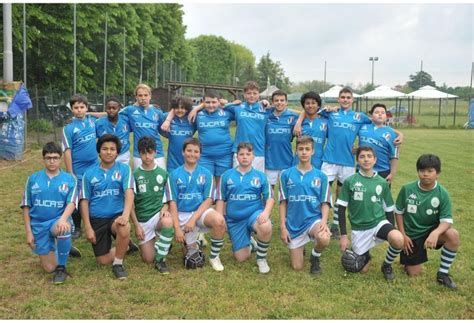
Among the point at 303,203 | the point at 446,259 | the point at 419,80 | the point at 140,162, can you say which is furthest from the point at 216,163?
the point at 419,80

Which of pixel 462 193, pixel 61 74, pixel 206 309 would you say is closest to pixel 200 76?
pixel 61 74

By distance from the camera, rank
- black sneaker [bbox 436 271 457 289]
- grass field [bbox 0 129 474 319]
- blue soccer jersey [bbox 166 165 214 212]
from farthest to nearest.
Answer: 1. blue soccer jersey [bbox 166 165 214 212]
2. black sneaker [bbox 436 271 457 289]
3. grass field [bbox 0 129 474 319]

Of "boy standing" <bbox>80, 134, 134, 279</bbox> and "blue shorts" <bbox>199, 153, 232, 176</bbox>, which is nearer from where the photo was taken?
"boy standing" <bbox>80, 134, 134, 279</bbox>

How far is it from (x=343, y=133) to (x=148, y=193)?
2.61 m

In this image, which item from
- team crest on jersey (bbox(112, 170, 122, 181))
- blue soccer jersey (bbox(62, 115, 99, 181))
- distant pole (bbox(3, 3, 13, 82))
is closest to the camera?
team crest on jersey (bbox(112, 170, 122, 181))

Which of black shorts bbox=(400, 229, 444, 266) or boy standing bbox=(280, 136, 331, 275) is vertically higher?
boy standing bbox=(280, 136, 331, 275)

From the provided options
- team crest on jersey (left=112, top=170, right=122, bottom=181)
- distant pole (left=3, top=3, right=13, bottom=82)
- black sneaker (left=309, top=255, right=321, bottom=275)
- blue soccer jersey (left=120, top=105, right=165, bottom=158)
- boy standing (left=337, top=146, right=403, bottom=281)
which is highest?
distant pole (left=3, top=3, right=13, bottom=82)

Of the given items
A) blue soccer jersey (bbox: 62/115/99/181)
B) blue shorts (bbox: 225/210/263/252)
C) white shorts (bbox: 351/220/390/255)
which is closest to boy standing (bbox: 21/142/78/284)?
blue soccer jersey (bbox: 62/115/99/181)

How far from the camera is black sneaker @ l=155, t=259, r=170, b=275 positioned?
4691 mm

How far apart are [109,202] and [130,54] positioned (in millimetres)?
23660

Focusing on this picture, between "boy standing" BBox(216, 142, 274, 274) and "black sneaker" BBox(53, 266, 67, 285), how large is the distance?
1.66m

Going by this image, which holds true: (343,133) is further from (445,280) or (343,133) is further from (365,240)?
(445,280)

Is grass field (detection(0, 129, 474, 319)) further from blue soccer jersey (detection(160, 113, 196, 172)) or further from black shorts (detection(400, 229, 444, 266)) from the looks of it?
blue soccer jersey (detection(160, 113, 196, 172))

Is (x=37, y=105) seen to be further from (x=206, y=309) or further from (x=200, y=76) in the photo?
(x=200, y=76)
